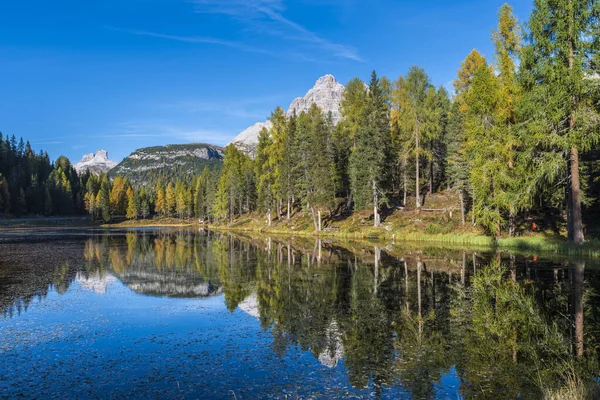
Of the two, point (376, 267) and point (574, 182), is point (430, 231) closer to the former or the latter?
point (574, 182)

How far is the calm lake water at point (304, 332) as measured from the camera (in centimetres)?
1016

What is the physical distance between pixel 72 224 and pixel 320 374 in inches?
5709

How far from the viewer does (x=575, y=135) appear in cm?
2953

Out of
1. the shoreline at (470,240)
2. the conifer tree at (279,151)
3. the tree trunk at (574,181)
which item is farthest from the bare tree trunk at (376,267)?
the conifer tree at (279,151)

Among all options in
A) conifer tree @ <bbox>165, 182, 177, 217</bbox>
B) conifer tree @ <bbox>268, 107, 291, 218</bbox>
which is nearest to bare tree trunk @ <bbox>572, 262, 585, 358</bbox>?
conifer tree @ <bbox>268, 107, 291, 218</bbox>

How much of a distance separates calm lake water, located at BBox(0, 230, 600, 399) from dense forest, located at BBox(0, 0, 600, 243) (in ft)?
32.5

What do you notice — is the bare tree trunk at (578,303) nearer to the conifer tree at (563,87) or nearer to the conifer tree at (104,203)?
the conifer tree at (563,87)

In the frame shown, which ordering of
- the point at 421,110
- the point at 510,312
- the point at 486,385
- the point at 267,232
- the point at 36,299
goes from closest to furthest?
the point at 486,385 < the point at 510,312 < the point at 36,299 < the point at 421,110 < the point at 267,232

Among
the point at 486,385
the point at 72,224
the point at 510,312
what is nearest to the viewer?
the point at 486,385

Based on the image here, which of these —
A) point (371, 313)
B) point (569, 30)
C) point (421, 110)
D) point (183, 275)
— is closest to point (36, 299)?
point (183, 275)

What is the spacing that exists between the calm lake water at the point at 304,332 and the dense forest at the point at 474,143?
32.5ft

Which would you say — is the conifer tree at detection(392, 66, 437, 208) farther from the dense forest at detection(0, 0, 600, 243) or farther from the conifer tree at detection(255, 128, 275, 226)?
the conifer tree at detection(255, 128, 275, 226)

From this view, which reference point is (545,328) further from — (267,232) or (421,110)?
(267,232)

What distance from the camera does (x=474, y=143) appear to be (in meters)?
40.0
